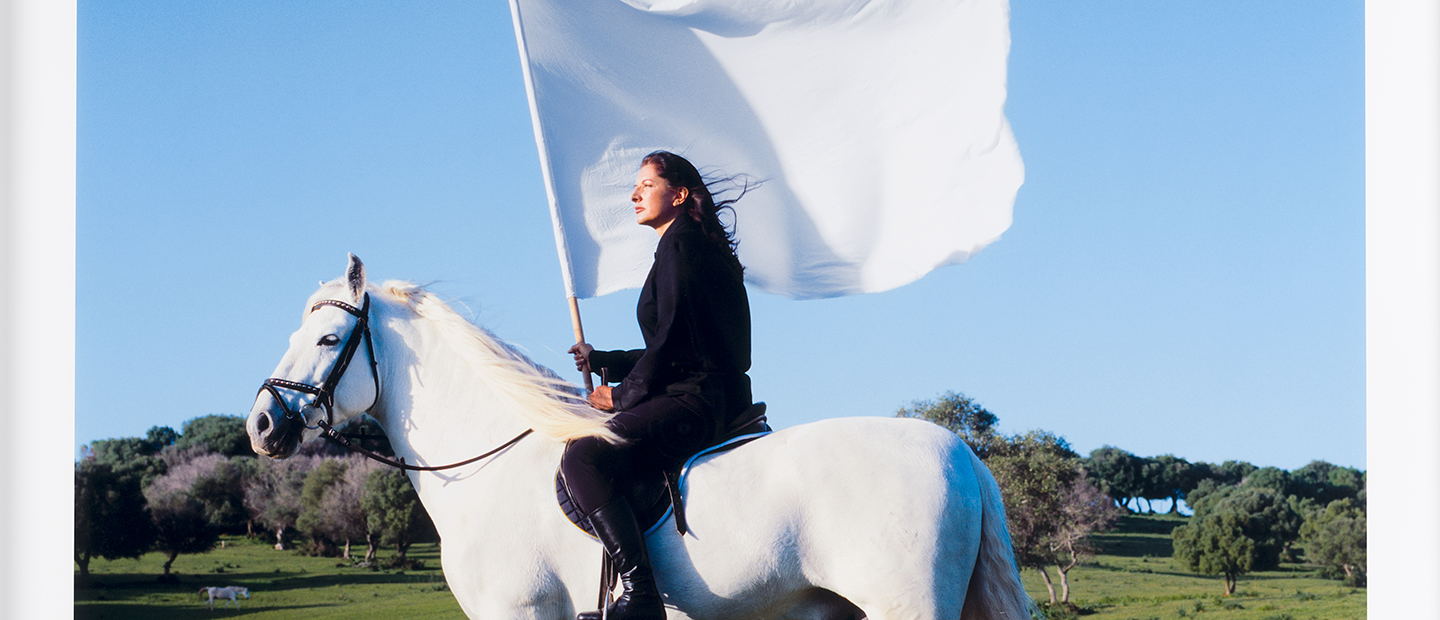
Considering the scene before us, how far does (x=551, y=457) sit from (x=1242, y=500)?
36883mm

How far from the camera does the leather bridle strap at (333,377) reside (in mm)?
3201

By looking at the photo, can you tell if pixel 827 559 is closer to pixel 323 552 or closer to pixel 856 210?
pixel 856 210

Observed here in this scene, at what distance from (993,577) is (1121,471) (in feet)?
147

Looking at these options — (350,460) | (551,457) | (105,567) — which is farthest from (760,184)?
(105,567)

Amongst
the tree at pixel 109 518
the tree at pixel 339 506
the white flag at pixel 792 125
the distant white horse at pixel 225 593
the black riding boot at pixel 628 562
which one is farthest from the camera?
the tree at pixel 339 506

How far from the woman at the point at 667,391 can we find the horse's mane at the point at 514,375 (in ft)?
0.23

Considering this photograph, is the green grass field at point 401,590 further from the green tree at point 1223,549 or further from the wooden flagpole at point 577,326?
the wooden flagpole at point 577,326

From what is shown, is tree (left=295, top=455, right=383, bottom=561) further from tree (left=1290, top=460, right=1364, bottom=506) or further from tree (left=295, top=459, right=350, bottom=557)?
tree (left=1290, top=460, right=1364, bottom=506)

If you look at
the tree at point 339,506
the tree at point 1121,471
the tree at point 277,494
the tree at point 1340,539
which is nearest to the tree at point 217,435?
the tree at point 277,494

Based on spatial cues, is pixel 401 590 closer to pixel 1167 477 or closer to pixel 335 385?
pixel 335 385

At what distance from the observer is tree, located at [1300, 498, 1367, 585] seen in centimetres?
2941

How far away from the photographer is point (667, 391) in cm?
307

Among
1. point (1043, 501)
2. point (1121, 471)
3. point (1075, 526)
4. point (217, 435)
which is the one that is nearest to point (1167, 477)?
point (1121, 471)

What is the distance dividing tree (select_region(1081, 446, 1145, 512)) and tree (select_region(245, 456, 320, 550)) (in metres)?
33.5
